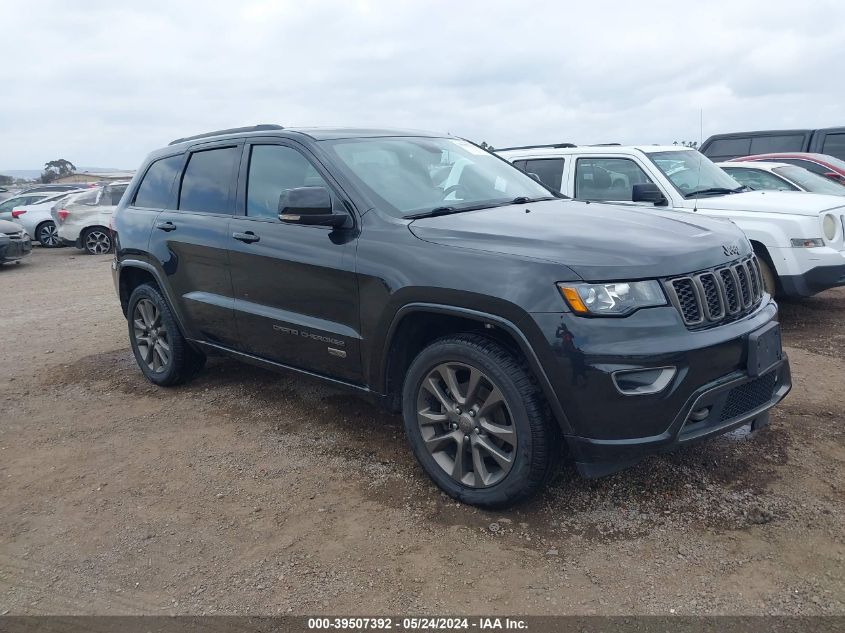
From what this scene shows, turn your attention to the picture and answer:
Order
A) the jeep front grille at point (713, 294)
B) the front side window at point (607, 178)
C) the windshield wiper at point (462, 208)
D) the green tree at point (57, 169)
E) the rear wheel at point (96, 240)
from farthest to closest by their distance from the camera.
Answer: the green tree at point (57, 169)
the rear wheel at point (96, 240)
the front side window at point (607, 178)
the windshield wiper at point (462, 208)
the jeep front grille at point (713, 294)

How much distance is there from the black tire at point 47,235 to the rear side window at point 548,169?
14.5m

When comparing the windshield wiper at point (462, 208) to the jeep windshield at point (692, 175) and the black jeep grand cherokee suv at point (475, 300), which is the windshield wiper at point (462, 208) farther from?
the jeep windshield at point (692, 175)

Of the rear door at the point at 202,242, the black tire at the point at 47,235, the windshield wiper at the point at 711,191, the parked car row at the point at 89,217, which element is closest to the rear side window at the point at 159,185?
the rear door at the point at 202,242

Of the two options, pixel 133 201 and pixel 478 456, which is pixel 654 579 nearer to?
pixel 478 456

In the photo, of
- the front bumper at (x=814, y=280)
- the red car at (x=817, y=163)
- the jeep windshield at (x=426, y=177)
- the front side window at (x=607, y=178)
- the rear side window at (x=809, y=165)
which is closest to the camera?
the jeep windshield at (x=426, y=177)

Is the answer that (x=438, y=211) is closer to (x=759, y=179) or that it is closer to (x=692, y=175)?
(x=692, y=175)

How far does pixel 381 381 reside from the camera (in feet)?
12.3

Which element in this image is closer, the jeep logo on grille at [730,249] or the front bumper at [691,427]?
the front bumper at [691,427]

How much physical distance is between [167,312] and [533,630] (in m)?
3.69

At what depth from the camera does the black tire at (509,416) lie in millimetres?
3133

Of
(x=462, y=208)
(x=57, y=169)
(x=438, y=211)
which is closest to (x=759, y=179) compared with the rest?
(x=462, y=208)

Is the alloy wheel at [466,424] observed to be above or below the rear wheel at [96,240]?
above

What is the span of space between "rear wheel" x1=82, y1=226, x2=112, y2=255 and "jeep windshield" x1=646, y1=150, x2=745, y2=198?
12.9 m

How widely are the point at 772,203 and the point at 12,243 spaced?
1399 centimetres
